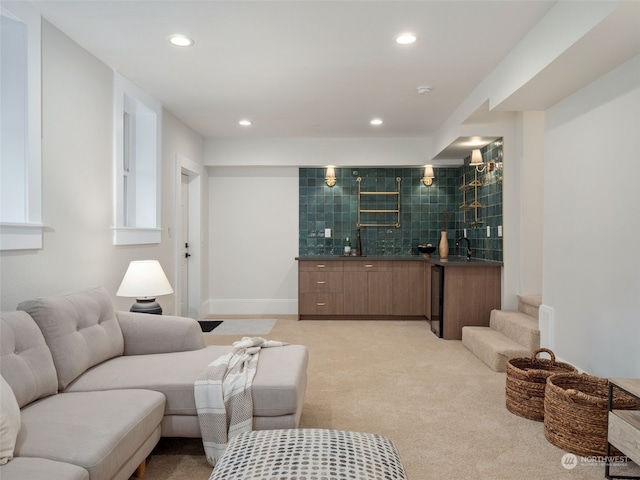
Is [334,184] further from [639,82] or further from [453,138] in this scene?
[639,82]

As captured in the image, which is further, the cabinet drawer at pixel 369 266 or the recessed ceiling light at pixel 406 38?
the cabinet drawer at pixel 369 266

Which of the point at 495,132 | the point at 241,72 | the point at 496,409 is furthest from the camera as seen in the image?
the point at 495,132

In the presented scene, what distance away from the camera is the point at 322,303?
611 centimetres

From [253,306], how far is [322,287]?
121 centimetres

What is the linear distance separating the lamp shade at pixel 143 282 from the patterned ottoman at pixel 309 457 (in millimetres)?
1965

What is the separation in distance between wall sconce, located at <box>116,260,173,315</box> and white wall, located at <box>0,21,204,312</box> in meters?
0.24

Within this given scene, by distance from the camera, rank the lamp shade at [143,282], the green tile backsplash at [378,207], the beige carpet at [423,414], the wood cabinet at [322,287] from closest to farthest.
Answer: the beige carpet at [423,414], the lamp shade at [143,282], the wood cabinet at [322,287], the green tile backsplash at [378,207]

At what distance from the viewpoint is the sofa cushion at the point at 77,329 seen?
224 cm

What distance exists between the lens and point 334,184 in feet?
21.9

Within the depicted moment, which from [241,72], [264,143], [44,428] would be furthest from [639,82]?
[264,143]

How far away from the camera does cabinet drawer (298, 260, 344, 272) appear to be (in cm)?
608

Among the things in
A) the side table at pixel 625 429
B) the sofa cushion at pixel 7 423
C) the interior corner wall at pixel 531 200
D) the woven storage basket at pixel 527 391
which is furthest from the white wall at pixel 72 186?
the interior corner wall at pixel 531 200

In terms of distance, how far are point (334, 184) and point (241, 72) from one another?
3.07 meters

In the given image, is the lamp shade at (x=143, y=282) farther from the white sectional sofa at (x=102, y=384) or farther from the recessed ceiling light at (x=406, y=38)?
the recessed ceiling light at (x=406, y=38)
